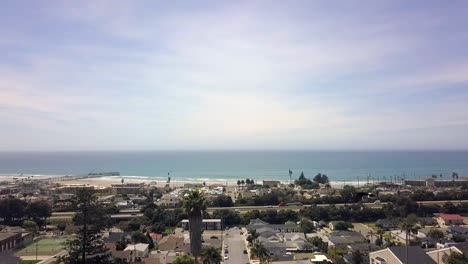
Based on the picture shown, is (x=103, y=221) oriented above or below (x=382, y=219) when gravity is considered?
above

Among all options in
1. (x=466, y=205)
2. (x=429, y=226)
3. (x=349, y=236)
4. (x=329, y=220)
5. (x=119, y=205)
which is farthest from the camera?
(x=119, y=205)

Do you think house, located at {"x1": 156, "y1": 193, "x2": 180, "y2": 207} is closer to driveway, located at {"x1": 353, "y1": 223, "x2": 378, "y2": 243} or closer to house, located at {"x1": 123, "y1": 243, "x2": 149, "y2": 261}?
house, located at {"x1": 123, "y1": 243, "x2": 149, "y2": 261}

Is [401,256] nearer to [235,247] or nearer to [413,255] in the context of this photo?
[413,255]

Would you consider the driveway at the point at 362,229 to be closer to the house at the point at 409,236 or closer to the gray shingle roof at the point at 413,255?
the house at the point at 409,236

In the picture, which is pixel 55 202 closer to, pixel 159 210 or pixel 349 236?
pixel 159 210

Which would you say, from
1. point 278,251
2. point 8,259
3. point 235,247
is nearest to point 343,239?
point 278,251

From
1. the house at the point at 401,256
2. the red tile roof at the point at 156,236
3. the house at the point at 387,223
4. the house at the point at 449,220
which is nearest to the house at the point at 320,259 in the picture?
the house at the point at 401,256

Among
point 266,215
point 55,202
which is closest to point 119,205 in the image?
point 55,202
